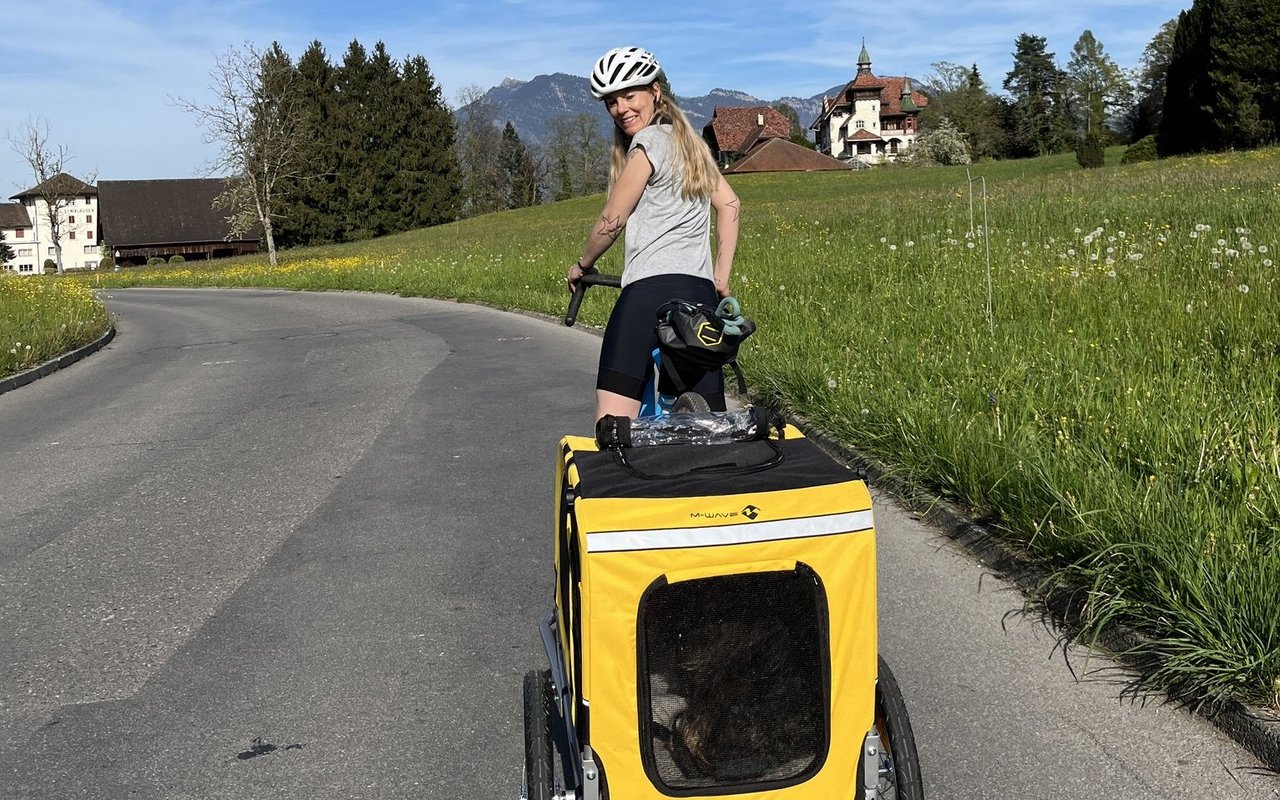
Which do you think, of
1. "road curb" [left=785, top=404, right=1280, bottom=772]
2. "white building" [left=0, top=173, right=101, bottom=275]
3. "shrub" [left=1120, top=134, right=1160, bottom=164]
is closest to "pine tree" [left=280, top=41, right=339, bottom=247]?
"shrub" [left=1120, top=134, right=1160, bottom=164]

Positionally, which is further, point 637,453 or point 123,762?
point 123,762

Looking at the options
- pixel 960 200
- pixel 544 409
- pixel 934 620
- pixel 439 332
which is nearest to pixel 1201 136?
pixel 960 200

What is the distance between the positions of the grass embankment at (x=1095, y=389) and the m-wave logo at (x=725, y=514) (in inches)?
75.7

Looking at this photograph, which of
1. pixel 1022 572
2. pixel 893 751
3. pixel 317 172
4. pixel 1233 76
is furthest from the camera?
pixel 317 172

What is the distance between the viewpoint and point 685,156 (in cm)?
387

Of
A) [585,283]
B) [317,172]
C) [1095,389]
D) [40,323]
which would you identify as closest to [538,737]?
[585,283]

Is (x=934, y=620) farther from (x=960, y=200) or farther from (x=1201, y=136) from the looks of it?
(x=1201, y=136)

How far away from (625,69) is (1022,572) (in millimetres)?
2632

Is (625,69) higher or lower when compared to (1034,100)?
lower

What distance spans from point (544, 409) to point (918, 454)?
4014mm

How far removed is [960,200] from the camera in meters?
24.8

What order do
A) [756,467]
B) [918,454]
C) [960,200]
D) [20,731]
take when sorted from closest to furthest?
1. [756,467]
2. [20,731]
3. [918,454]
4. [960,200]

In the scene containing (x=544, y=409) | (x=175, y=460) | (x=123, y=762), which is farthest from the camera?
(x=544, y=409)

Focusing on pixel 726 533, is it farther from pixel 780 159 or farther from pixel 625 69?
pixel 780 159
